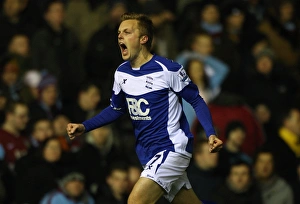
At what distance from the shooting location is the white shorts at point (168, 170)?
7328 millimetres

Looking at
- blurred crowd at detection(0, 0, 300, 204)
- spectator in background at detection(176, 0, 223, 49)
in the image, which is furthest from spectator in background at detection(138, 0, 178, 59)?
spectator in background at detection(176, 0, 223, 49)

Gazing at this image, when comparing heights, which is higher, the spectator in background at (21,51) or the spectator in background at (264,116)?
the spectator in background at (21,51)

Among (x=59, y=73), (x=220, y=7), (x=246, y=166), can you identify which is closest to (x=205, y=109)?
(x=246, y=166)

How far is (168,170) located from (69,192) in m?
3.07

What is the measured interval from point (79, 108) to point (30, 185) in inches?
72.3

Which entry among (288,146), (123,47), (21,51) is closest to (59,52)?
(21,51)

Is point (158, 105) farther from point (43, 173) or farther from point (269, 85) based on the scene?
point (269, 85)

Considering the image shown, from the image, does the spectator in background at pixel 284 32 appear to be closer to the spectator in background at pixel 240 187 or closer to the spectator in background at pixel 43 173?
the spectator in background at pixel 240 187

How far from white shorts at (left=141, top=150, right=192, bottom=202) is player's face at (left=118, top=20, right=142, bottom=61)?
2.73 ft

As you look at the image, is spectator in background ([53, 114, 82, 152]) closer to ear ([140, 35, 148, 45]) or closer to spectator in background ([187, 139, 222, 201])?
spectator in background ([187, 139, 222, 201])

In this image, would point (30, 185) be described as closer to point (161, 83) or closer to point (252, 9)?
point (161, 83)

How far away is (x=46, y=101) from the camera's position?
465 inches

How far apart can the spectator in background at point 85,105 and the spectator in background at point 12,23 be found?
1.48m

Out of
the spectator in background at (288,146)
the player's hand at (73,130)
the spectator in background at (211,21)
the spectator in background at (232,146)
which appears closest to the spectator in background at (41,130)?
the spectator in background at (232,146)
